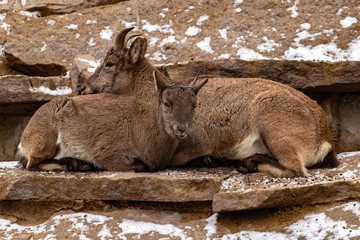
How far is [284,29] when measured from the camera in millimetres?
10047

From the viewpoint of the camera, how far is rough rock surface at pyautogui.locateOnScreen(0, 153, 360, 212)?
21.3 ft

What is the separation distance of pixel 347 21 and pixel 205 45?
7.92 feet

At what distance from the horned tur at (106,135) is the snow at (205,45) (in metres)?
2.19

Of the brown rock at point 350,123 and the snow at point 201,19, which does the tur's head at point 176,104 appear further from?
the snow at point 201,19

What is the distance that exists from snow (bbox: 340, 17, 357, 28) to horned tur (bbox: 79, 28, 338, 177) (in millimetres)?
2429

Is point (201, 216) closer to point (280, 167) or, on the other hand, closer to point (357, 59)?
point (280, 167)

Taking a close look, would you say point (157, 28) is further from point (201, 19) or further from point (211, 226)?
point (211, 226)

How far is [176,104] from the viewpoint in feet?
24.5

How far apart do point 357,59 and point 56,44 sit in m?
5.31

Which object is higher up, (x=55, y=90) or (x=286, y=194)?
(x=55, y=90)

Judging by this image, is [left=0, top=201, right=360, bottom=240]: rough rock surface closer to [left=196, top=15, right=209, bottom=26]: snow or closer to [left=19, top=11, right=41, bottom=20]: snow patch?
[left=196, top=15, right=209, bottom=26]: snow

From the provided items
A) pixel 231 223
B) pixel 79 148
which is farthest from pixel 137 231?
pixel 79 148

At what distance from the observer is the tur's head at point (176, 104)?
7.40 m

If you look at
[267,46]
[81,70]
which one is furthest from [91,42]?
[267,46]
